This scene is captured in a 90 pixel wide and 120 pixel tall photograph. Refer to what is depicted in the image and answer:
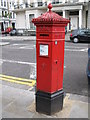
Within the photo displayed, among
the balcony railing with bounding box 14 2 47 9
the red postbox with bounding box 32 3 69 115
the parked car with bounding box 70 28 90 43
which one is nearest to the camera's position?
the red postbox with bounding box 32 3 69 115

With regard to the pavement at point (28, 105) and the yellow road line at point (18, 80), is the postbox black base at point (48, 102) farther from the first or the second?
the yellow road line at point (18, 80)

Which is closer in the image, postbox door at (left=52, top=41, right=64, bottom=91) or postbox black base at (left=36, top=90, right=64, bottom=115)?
postbox door at (left=52, top=41, right=64, bottom=91)

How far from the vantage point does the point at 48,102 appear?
10.8 ft

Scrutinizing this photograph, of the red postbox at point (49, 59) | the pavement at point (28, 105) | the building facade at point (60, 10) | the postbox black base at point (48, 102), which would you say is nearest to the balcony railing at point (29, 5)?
the building facade at point (60, 10)

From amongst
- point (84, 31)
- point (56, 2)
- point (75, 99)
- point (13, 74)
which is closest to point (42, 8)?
point (56, 2)

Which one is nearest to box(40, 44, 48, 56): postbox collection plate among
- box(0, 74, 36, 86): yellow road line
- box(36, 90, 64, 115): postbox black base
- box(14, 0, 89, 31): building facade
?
box(36, 90, 64, 115): postbox black base

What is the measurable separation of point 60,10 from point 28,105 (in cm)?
2501

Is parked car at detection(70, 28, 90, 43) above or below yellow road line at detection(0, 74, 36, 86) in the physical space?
above

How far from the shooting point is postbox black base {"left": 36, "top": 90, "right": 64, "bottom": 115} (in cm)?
329

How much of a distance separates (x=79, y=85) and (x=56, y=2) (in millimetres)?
25702

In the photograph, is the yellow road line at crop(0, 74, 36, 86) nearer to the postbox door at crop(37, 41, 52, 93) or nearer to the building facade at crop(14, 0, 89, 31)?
the postbox door at crop(37, 41, 52, 93)

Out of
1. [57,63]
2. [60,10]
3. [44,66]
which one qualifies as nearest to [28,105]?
[44,66]

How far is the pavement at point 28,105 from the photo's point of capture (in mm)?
3336

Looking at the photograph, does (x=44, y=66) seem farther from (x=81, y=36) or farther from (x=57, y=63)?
(x=81, y=36)
